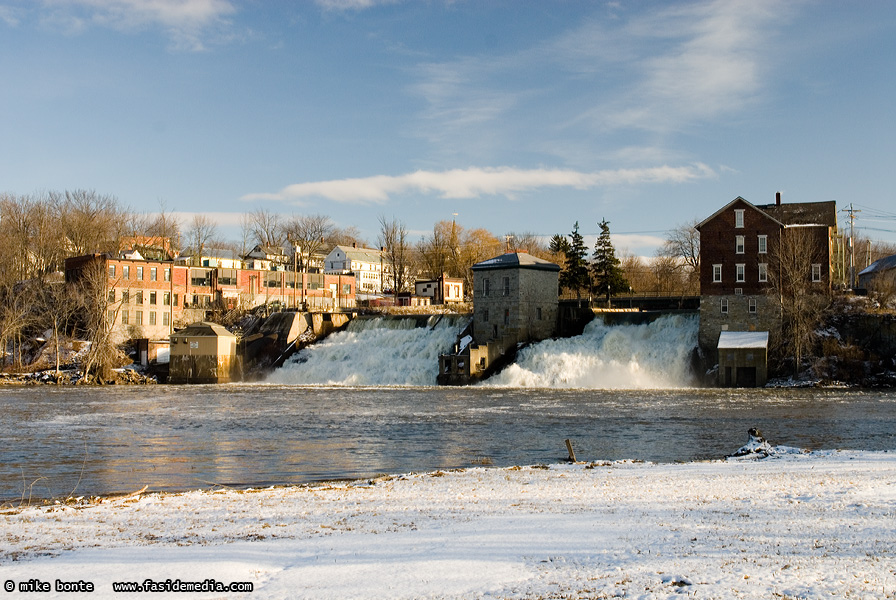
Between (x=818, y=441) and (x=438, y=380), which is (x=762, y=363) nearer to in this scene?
(x=438, y=380)

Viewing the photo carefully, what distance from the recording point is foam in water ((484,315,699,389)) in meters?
57.3

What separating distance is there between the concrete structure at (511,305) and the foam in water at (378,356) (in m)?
2.66

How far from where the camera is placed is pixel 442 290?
105 m

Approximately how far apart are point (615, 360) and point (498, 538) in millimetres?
Answer: 48918

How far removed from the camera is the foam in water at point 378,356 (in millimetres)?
64750

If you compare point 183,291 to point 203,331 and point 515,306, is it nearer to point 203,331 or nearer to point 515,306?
point 203,331

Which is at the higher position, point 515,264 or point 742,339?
point 515,264

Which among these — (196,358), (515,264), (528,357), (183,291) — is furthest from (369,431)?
(183,291)

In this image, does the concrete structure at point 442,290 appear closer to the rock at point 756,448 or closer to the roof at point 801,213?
the roof at point 801,213

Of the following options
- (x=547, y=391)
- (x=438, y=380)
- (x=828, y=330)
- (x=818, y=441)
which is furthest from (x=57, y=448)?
(x=828, y=330)

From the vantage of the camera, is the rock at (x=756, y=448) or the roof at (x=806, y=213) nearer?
the rock at (x=756, y=448)

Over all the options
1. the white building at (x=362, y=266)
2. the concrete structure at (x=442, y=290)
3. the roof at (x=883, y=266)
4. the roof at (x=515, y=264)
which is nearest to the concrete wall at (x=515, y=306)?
the roof at (x=515, y=264)

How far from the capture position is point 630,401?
43.9 m

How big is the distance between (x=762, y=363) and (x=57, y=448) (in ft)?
A: 143
